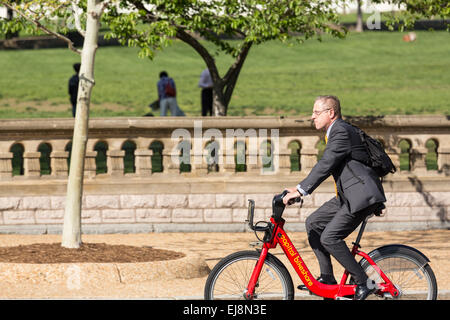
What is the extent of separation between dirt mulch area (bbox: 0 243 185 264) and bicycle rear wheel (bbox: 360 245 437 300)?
10.7 ft

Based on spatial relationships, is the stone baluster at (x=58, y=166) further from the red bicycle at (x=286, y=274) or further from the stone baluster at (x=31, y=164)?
the red bicycle at (x=286, y=274)

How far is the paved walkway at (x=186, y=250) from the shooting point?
8.46m

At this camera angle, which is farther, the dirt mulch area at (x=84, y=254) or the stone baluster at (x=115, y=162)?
the stone baluster at (x=115, y=162)

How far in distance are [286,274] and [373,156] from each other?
1114 mm

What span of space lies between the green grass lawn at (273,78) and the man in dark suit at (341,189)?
2521 centimetres

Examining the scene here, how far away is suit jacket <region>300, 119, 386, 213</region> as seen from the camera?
6.78 metres

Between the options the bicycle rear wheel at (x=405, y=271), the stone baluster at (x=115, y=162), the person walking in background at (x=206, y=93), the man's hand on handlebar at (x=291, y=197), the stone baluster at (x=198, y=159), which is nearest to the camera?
the man's hand on handlebar at (x=291, y=197)

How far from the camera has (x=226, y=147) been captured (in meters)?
13.4

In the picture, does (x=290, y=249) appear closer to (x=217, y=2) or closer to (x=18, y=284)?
(x=18, y=284)

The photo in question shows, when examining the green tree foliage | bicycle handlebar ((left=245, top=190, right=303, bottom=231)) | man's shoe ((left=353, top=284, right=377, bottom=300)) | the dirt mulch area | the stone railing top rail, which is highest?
the green tree foliage

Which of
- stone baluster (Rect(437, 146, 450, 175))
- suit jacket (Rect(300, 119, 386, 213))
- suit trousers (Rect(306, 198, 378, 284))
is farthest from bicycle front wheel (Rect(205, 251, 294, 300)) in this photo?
stone baluster (Rect(437, 146, 450, 175))

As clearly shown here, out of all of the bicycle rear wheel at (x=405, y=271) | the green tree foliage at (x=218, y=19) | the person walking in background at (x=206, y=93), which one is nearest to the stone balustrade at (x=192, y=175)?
the green tree foliage at (x=218, y=19)

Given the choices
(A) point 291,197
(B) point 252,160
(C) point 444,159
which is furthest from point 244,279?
(C) point 444,159

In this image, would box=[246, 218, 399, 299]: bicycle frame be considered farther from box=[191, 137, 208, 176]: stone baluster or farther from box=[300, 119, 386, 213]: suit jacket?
box=[191, 137, 208, 176]: stone baluster
